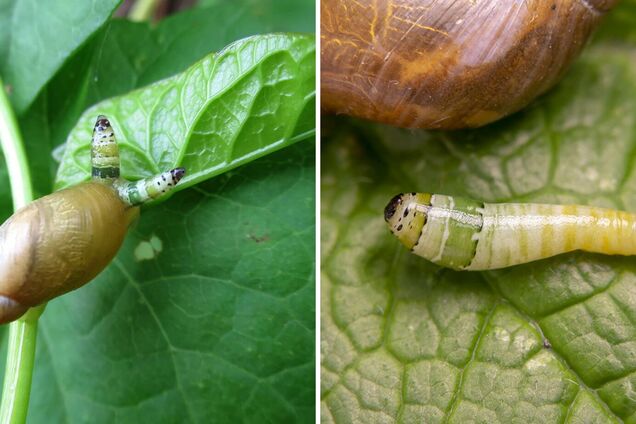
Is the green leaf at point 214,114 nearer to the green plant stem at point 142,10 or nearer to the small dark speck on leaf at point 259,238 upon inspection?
the small dark speck on leaf at point 259,238

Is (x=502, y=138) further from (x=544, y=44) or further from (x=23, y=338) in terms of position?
(x=23, y=338)

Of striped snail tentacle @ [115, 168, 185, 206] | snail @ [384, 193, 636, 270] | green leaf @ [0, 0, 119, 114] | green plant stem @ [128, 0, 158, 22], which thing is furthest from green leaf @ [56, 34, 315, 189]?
green plant stem @ [128, 0, 158, 22]

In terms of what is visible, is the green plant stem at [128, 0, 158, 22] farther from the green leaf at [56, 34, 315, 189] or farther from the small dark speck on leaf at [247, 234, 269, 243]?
the small dark speck on leaf at [247, 234, 269, 243]

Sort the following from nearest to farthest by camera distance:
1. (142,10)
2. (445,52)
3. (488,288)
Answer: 1. (445,52)
2. (488,288)
3. (142,10)

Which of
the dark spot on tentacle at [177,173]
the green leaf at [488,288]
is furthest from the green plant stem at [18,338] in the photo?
A: the green leaf at [488,288]

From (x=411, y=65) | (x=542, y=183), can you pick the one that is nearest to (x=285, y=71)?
(x=411, y=65)

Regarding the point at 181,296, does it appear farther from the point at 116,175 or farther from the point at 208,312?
the point at 116,175

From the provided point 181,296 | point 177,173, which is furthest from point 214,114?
point 181,296
